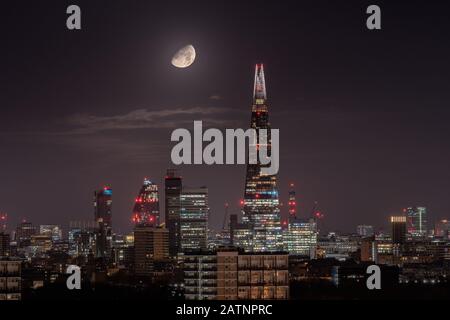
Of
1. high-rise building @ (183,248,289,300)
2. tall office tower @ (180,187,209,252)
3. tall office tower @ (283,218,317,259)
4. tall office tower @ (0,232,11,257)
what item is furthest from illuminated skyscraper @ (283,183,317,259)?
high-rise building @ (183,248,289,300)

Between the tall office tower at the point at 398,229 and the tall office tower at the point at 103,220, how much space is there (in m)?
33.2

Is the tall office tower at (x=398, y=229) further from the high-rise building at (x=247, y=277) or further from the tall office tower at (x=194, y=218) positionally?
the high-rise building at (x=247, y=277)

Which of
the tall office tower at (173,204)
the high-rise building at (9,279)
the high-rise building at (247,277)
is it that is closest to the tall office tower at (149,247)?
the tall office tower at (173,204)

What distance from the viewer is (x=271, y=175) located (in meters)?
117

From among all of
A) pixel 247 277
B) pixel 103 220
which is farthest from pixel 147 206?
pixel 247 277

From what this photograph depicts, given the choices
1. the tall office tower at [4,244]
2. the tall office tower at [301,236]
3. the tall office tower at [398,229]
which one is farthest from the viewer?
the tall office tower at [301,236]

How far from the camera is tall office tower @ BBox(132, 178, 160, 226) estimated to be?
108162mm

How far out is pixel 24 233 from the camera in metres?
107

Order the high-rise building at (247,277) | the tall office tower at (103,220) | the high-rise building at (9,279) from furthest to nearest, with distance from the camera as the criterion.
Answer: the tall office tower at (103,220), the high-rise building at (247,277), the high-rise building at (9,279)

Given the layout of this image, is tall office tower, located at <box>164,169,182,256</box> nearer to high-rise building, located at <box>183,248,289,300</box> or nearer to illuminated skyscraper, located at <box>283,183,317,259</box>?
illuminated skyscraper, located at <box>283,183,317,259</box>

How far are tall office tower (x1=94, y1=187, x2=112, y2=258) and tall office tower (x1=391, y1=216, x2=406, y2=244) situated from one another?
33171mm

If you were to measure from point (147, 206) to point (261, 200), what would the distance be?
1579 cm

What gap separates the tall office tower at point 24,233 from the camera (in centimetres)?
10164
